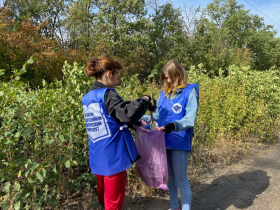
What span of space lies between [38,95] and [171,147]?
5.37 feet

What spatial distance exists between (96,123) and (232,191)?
93.8 inches

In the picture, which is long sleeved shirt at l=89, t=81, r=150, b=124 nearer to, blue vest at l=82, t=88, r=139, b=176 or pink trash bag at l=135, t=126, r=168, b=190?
blue vest at l=82, t=88, r=139, b=176

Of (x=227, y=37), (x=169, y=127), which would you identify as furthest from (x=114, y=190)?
(x=227, y=37)

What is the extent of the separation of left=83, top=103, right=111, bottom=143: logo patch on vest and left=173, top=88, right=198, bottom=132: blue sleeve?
1.96 feet

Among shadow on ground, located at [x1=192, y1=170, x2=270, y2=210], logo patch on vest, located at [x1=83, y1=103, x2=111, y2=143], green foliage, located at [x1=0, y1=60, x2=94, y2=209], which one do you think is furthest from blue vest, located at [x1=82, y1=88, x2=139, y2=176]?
shadow on ground, located at [x1=192, y1=170, x2=270, y2=210]

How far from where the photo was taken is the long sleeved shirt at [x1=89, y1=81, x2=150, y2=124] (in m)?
1.71

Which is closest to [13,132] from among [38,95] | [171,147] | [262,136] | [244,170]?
[38,95]

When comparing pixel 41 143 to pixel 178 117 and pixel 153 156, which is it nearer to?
pixel 153 156

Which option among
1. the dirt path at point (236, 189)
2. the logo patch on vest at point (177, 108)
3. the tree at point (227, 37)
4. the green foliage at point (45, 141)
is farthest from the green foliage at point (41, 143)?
the tree at point (227, 37)

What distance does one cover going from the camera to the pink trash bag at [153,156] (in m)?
2.32

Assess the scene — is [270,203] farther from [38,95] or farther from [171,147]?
[38,95]

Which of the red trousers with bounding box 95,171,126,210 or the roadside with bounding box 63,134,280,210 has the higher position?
the red trousers with bounding box 95,171,126,210

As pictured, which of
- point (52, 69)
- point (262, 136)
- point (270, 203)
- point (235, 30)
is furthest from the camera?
point (235, 30)

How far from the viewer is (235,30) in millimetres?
37844
